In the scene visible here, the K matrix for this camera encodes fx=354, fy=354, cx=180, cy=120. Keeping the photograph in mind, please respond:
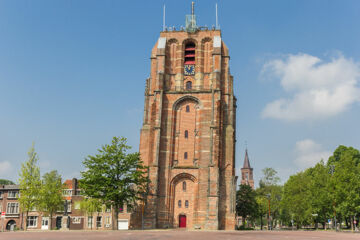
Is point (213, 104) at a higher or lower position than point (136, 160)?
higher

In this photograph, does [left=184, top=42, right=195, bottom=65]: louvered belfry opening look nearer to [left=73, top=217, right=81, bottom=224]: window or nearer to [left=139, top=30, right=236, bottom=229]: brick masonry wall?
[left=139, top=30, right=236, bottom=229]: brick masonry wall

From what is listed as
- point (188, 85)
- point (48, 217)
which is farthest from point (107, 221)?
point (188, 85)

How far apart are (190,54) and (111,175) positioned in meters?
25.5

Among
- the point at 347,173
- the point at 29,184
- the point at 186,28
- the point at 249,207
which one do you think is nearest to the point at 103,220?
the point at 29,184

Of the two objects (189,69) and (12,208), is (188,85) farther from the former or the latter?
(12,208)

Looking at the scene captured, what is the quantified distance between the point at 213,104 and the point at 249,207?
23.6m

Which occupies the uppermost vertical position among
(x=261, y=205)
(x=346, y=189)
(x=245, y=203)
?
(x=346, y=189)

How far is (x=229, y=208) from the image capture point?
2021 inches

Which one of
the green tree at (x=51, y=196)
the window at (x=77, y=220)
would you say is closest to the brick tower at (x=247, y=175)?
the window at (x=77, y=220)

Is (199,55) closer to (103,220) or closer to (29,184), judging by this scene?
(29,184)

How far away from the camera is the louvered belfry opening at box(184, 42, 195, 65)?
59.2m

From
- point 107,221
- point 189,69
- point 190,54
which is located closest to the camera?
point 189,69

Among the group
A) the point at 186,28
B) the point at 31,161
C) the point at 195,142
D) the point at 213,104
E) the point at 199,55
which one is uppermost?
the point at 186,28

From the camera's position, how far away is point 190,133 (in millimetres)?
54656
